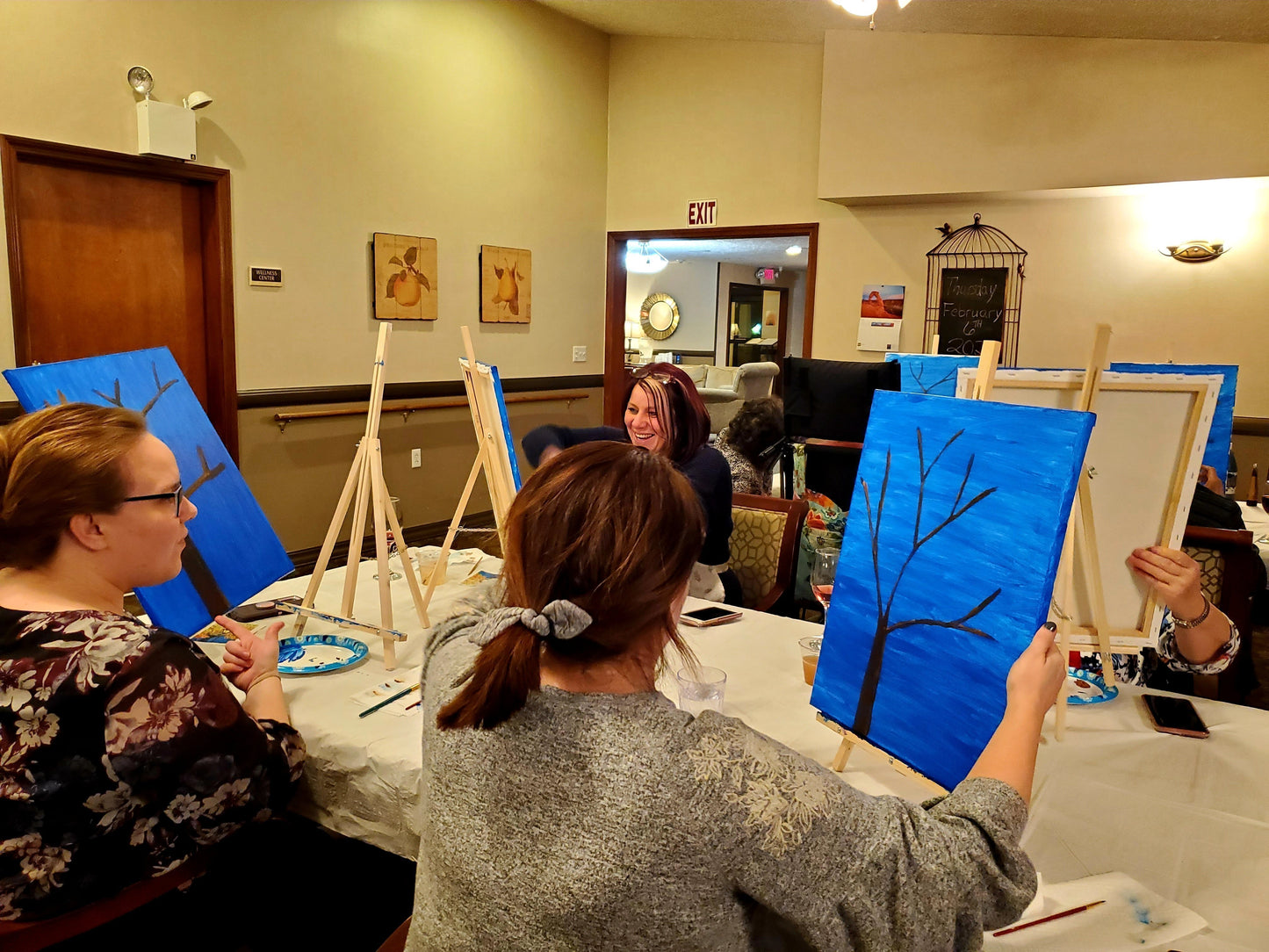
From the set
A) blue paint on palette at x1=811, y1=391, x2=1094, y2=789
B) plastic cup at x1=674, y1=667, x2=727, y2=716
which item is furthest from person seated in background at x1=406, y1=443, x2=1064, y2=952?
plastic cup at x1=674, y1=667, x2=727, y2=716

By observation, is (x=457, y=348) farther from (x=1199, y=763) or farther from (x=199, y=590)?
(x=1199, y=763)

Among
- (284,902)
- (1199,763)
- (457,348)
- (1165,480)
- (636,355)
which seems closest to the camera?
(1199,763)

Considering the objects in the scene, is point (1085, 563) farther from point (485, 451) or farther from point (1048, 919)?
point (485, 451)

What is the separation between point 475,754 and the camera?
2.73 ft

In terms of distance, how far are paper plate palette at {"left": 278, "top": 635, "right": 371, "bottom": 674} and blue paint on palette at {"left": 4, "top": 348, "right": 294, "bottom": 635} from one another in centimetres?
16

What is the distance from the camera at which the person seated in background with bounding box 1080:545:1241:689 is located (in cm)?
151

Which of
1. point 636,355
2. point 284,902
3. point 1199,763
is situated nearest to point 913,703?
point 1199,763

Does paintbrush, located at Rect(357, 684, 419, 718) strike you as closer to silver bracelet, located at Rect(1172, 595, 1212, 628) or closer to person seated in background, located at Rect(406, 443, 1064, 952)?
person seated in background, located at Rect(406, 443, 1064, 952)

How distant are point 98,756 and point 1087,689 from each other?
1.58 m

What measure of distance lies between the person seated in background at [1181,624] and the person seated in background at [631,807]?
810mm

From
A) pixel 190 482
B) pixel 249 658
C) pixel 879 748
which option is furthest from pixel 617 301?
pixel 879 748

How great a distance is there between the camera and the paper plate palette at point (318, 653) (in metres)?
1.74

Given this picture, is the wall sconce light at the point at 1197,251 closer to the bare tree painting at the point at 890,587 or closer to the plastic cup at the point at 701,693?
the bare tree painting at the point at 890,587

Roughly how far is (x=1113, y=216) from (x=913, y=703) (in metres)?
4.88
